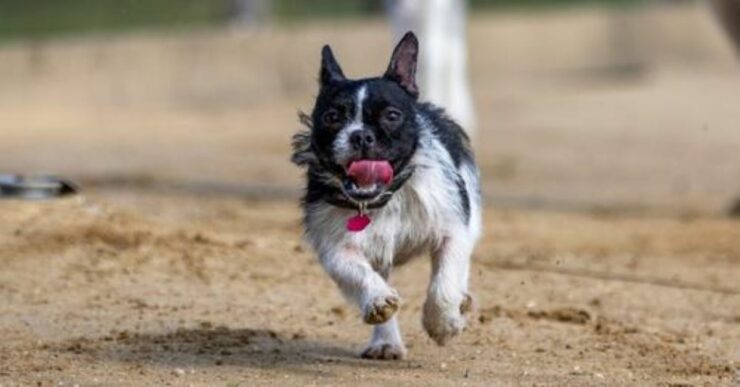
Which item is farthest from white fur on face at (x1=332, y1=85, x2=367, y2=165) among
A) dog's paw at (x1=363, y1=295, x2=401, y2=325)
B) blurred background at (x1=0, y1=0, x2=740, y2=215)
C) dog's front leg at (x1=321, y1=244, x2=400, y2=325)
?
blurred background at (x1=0, y1=0, x2=740, y2=215)

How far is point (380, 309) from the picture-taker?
7.91 metres

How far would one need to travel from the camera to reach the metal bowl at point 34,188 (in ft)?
38.6

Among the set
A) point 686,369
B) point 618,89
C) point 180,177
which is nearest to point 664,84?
point 618,89

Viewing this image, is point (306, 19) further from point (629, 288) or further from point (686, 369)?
point (686, 369)

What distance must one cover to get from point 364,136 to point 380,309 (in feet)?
2.15

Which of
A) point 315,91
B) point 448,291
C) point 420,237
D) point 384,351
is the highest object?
point 420,237

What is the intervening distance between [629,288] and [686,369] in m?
2.33

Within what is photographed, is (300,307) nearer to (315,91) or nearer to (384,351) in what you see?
(384,351)

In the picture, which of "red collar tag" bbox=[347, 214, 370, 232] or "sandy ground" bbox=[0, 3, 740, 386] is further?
"sandy ground" bbox=[0, 3, 740, 386]

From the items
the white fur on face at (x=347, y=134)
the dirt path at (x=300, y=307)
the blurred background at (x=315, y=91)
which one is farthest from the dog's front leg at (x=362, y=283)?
the blurred background at (x=315, y=91)

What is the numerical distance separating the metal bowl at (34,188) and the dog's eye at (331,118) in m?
3.96

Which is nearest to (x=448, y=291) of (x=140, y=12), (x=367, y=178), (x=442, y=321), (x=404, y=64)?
(x=442, y=321)

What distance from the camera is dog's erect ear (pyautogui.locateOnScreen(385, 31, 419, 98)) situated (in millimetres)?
8422

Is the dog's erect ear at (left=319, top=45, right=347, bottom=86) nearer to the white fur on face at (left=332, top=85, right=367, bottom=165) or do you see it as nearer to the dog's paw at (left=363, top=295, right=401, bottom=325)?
the white fur on face at (left=332, top=85, right=367, bottom=165)
